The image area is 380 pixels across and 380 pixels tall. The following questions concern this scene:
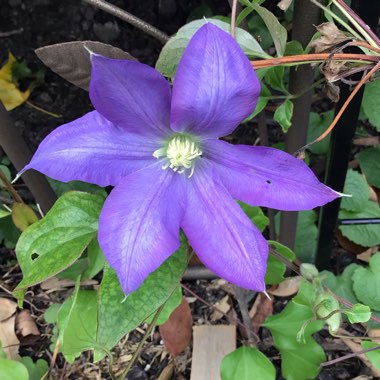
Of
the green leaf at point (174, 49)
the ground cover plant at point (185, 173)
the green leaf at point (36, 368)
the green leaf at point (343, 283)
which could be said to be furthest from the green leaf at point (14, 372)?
the green leaf at point (343, 283)

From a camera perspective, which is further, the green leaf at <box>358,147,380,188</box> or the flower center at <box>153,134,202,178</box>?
the green leaf at <box>358,147,380,188</box>

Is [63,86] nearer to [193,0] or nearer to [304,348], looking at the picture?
[193,0]

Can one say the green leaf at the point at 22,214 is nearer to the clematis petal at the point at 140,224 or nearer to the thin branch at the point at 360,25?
the clematis petal at the point at 140,224

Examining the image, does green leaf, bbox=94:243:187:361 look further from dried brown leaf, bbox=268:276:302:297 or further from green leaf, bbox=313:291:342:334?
dried brown leaf, bbox=268:276:302:297

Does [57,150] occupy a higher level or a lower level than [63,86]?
higher

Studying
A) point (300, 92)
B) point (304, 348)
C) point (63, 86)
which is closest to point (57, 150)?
point (300, 92)

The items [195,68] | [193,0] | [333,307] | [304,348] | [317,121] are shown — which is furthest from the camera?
[193,0]

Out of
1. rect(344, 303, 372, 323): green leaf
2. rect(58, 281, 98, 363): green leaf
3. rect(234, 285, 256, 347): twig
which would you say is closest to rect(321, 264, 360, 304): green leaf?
rect(234, 285, 256, 347): twig
